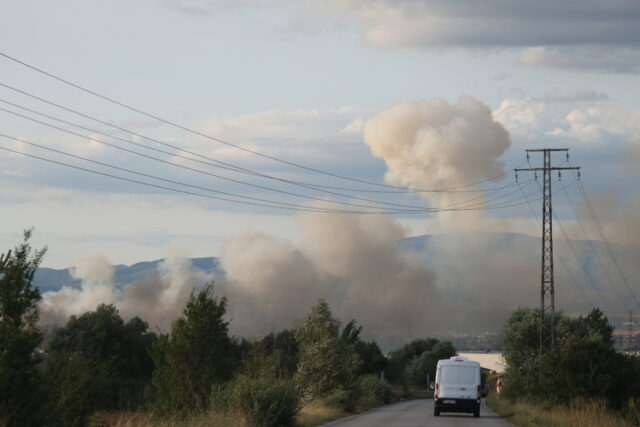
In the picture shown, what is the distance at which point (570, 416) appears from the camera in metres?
33.9

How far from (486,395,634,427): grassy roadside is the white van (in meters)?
2.27

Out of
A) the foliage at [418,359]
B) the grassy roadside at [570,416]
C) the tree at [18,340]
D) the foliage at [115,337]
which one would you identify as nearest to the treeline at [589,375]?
the grassy roadside at [570,416]

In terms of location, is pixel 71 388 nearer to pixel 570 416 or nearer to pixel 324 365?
pixel 570 416

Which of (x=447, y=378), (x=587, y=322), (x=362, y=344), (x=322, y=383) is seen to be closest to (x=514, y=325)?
(x=362, y=344)

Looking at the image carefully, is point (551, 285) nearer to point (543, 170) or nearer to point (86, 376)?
point (543, 170)

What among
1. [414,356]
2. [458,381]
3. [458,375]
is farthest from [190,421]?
[414,356]

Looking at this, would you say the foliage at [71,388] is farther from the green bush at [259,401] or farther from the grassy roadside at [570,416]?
the grassy roadside at [570,416]

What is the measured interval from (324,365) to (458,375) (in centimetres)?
1457

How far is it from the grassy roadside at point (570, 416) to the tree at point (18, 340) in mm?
17840

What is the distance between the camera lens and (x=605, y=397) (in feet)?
132

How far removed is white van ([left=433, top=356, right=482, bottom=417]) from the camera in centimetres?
4206

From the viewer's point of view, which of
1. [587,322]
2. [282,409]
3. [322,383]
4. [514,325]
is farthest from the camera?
[587,322]

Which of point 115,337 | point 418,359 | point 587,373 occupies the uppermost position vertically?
point 418,359

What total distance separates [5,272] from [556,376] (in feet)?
97.8
